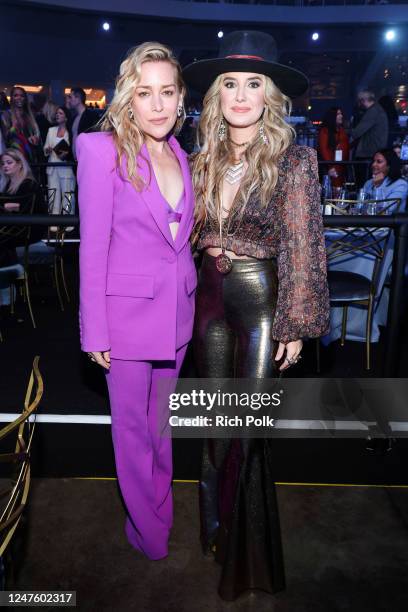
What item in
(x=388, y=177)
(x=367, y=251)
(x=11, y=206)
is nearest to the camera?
(x=367, y=251)

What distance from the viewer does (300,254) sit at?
1789 millimetres

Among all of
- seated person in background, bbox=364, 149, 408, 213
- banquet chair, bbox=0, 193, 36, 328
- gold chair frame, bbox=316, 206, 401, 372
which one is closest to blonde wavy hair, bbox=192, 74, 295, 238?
gold chair frame, bbox=316, 206, 401, 372

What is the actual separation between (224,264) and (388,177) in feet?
12.2

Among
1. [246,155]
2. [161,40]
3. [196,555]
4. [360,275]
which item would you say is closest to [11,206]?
[360,275]

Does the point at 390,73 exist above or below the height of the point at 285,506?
above

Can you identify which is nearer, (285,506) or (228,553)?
(228,553)

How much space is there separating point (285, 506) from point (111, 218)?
1358 millimetres

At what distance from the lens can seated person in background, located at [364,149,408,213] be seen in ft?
16.4

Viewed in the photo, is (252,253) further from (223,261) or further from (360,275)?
(360,275)

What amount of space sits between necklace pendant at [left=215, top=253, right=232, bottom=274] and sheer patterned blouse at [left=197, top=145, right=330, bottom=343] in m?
0.03

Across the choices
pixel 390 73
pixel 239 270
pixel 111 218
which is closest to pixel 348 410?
pixel 239 270

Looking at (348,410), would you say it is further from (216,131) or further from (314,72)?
(314,72)

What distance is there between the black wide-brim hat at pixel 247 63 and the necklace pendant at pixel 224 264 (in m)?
0.56

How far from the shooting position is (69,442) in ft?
10.00
